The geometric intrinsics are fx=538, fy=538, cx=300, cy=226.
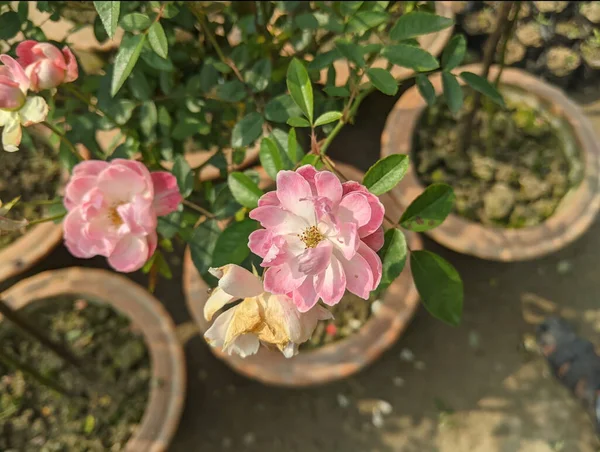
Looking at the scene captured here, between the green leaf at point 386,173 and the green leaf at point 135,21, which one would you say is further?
the green leaf at point 135,21

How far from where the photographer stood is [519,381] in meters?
1.35

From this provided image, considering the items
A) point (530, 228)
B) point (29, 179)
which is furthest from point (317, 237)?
point (29, 179)

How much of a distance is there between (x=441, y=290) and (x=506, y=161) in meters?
0.78

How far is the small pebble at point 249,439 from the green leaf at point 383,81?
3.32 ft

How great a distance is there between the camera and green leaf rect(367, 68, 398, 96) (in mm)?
682

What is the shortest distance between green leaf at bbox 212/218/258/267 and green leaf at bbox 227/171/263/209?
1.6 inches

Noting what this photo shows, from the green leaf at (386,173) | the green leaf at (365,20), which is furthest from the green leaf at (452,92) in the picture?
the green leaf at (386,173)

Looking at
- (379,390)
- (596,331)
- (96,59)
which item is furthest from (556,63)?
(96,59)

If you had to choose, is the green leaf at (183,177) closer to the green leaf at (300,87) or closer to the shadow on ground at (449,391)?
the green leaf at (300,87)

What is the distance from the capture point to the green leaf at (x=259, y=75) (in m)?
0.82

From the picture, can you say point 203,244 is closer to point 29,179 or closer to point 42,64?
point 42,64

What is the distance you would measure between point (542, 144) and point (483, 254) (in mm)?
360

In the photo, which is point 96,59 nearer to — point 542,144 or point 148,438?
point 148,438

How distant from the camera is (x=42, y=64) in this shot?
65 centimetres
